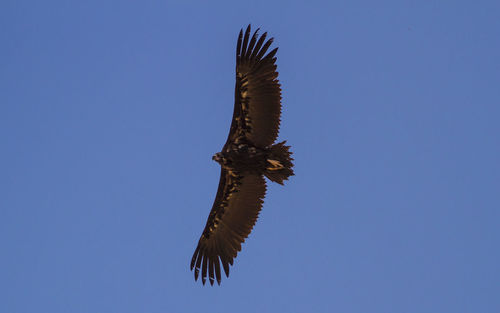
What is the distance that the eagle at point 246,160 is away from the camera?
1864 cm

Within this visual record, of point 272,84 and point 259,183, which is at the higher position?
point 272,84

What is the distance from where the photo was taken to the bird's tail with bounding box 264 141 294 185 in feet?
60.3

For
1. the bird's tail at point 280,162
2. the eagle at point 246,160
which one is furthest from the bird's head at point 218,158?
the bird's tail at point 280,162

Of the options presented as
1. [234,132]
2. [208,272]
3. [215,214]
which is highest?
[234,132]

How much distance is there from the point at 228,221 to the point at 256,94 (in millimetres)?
3723

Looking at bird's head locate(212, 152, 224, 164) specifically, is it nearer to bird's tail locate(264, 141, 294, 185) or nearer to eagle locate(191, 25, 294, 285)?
eagle locate(191, 25, 294, 285)

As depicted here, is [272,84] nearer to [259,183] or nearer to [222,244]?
[259,183]

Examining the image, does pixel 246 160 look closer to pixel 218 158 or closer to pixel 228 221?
pixel 218 158

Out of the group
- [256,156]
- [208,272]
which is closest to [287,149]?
[256,156]

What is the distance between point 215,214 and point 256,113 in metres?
3.22

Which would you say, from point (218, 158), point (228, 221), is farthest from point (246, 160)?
point (228, 221)

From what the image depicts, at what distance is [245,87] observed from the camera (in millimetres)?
18875

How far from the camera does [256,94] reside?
18828 millimetres

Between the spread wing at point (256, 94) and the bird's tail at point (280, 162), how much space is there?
23.1 inches
